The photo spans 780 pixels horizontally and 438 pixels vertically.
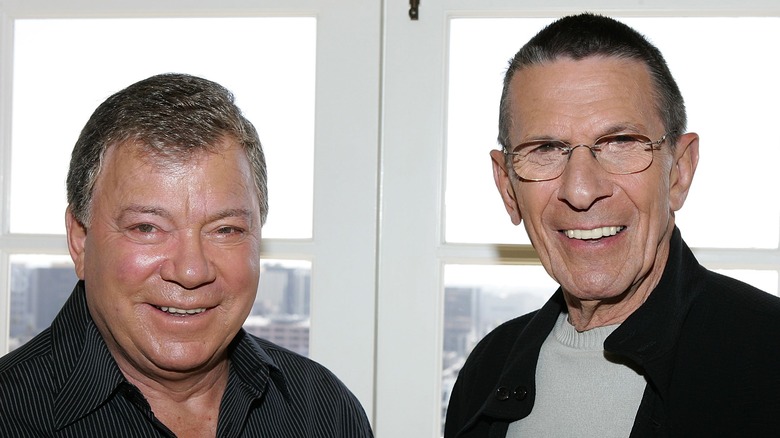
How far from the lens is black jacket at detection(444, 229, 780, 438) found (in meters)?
1.72

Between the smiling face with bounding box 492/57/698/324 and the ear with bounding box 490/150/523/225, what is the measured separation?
0.38ft

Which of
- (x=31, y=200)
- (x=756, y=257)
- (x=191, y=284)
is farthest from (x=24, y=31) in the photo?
(x=756, y=257)

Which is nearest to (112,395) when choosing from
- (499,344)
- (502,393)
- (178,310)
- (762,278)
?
(178,310)

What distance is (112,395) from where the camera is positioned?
1.82m

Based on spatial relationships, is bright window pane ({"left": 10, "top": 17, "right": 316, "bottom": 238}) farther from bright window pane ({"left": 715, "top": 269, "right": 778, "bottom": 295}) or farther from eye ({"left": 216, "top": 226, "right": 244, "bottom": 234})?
bright window pane ({"left": 715, "top": 269, "right": 778, "bottom": 295})

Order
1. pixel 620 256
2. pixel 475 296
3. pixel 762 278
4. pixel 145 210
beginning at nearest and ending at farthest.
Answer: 1. pixel 145 210
2. pixel 620 256
3. pixel 762 278
4. pixel 475 296

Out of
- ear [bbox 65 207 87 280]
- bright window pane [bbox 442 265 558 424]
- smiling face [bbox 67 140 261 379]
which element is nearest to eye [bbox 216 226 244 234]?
smiling face [bbox 67 140 261 379]

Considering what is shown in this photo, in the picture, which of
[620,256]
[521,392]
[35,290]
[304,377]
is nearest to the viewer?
[620,256]

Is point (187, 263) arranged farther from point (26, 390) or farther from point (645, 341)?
point (645, 341)

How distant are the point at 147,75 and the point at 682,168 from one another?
1612 millimetres

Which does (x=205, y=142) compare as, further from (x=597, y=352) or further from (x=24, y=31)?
(x=24, y=31)

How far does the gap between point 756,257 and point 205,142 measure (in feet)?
5.28

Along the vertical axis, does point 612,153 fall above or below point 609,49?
below

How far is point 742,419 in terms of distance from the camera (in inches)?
67.0
